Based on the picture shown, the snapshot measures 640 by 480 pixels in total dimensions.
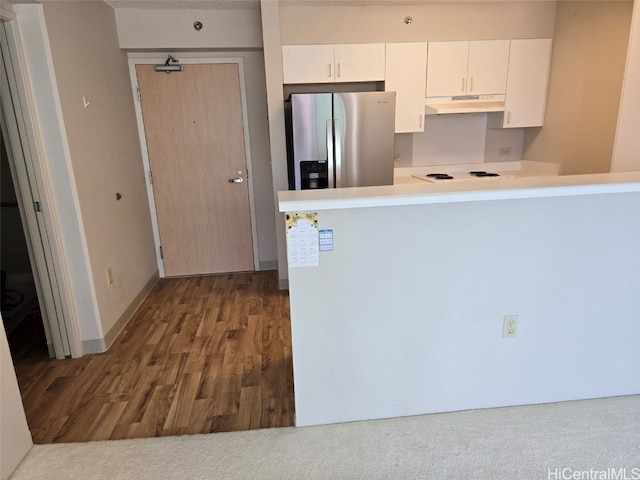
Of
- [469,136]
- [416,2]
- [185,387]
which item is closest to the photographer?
[185,387]

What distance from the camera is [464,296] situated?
188 cm

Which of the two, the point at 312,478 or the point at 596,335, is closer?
the point at 312,478

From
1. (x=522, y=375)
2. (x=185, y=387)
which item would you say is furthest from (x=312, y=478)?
(x=522, y=375)

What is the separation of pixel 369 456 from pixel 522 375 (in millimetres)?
889

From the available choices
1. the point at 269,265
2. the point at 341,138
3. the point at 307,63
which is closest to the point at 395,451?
the point at 341,138

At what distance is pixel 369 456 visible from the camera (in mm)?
1771

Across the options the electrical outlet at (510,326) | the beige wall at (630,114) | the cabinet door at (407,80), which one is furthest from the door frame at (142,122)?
the beige wall at (630,114)

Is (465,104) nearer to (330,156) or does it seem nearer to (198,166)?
(330,156)

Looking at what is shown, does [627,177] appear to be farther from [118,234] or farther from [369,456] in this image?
[118,234]

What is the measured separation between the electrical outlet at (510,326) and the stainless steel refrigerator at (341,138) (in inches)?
69.4

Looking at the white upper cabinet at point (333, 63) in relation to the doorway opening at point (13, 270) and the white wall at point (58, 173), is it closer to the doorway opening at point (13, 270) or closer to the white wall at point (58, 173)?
the white wall at point (58, 173)

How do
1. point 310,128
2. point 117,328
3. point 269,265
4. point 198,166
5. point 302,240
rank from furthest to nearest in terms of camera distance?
point 269,265 < point 198,166 < point 310,128 < point 117,328 < point 302,240

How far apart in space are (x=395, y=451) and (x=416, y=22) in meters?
3.40

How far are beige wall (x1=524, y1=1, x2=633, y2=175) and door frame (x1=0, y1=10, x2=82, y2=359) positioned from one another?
3.96 meters
